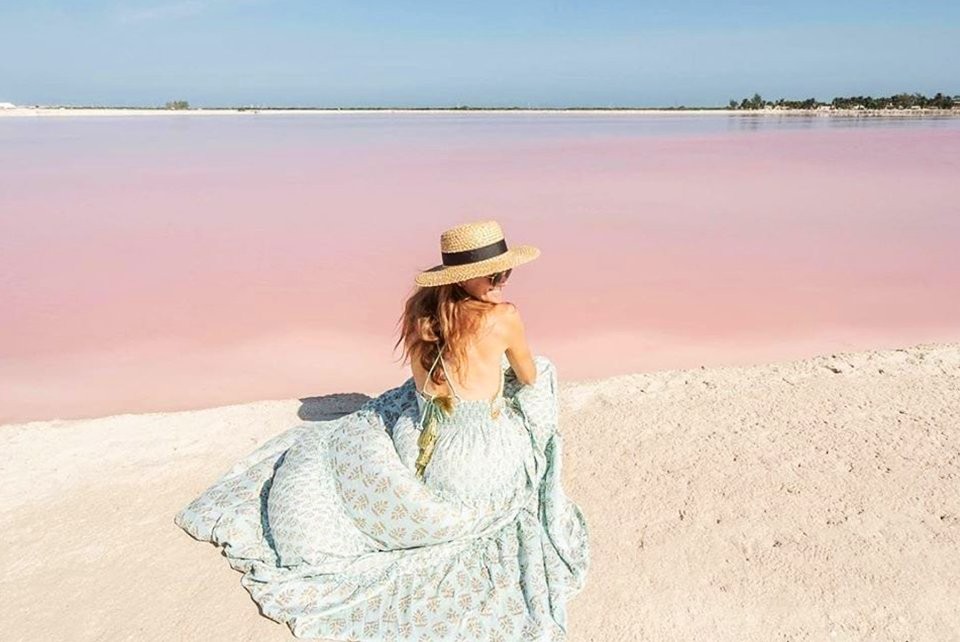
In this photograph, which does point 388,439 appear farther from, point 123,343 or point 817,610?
point 123,343

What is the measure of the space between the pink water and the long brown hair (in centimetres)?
233

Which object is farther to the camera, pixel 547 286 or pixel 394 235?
pixel 394 235

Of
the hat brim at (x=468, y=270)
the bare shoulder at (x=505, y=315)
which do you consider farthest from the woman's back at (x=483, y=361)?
the hat brim at (x=468, y=270)

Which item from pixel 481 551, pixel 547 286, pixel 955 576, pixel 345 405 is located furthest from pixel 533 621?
pixel 547 286

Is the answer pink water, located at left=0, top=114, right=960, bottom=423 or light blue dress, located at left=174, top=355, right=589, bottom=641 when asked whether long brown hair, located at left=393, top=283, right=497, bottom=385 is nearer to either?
light blue dress, located at left=174, top=355, right=589, bottom=641

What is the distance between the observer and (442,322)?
287cm

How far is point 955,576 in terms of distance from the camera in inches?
116

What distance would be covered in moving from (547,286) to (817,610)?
518 centimetres

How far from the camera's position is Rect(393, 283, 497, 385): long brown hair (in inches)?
113

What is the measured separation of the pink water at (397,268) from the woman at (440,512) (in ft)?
7.19

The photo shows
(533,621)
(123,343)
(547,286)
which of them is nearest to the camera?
(533,621)

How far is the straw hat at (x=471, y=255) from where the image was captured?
2.85 m

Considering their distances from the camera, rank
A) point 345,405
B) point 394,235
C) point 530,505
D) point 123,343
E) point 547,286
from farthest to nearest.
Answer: point 394,235 < point 547,286 < point 123,343 < point 345,405 < point 530,505

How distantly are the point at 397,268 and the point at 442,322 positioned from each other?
5.61 metres
